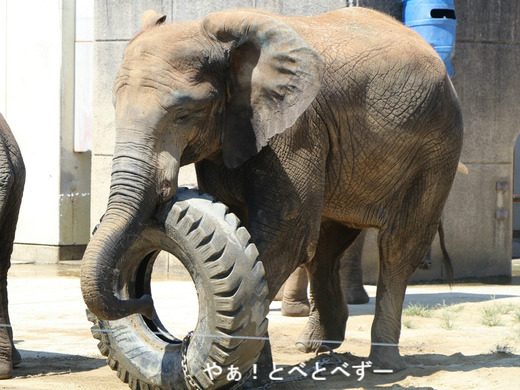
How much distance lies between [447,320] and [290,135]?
330cm

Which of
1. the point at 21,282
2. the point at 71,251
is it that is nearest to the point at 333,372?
the point at 21,282

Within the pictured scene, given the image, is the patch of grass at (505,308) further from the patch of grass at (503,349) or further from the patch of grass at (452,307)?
the patch of grass at (503,349)

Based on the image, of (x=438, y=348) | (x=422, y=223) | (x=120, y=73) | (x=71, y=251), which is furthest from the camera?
(x=71, y=251)

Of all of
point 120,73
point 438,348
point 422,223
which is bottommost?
point 438,348

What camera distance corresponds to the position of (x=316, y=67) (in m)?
5.55

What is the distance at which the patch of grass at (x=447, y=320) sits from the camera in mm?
8217

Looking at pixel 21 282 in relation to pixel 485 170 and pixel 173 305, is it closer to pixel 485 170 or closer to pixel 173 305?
pixel 173 305

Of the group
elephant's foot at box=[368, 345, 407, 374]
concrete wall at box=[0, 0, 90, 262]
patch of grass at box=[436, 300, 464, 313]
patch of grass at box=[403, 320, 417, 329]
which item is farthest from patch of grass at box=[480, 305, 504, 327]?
concrete wall at box=[0, 0, 90, 262]

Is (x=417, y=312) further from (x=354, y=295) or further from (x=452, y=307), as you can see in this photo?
(x=354, y=295)

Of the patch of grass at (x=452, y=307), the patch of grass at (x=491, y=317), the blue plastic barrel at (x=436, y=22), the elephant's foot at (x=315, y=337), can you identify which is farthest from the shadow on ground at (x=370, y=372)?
the blue plastic barrel at (x=436, y=22)

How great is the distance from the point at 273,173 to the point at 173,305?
4.12m

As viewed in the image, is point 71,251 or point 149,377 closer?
point 149,377

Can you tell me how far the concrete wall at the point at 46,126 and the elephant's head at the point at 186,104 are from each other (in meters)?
8.04

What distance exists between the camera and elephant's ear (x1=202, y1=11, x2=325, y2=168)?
5496 mm
